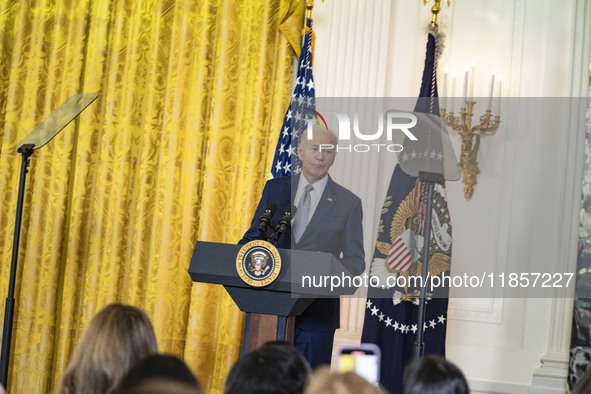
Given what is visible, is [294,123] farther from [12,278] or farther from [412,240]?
[12,278]

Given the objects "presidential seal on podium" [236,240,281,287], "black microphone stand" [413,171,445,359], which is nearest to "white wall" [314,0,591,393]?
"black microphone stand" [413,171,445,359]

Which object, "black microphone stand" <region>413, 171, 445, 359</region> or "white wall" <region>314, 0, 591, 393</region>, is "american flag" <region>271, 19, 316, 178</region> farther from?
"black microphone stand" <region>413, 171, 445, 359</region>

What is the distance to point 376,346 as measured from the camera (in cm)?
588

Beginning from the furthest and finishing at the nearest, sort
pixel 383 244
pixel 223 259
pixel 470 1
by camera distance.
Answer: pixel 470 1 < pixel 383 244 < pixel 223 259

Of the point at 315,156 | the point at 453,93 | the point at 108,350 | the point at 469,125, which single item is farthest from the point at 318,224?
the point at 108,350

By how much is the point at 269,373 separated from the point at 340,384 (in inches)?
10.2

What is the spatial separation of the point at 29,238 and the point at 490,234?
3391 millimetres

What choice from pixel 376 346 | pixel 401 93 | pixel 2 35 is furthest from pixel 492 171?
pixel 2 35

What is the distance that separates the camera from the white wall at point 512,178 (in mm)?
5996

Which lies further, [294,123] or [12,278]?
[294,123]

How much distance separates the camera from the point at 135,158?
22.1 ft

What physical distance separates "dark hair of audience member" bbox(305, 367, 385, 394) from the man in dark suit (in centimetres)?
260

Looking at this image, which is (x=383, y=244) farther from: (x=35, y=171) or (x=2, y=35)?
(x=2, y=35)

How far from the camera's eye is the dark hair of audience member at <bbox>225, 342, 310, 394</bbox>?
2.14 m
